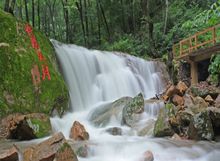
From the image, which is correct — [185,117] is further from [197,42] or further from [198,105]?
[197,42]

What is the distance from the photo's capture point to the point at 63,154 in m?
5.48

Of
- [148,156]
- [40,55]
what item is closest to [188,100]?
[148,156]

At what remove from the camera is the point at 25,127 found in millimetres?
8648

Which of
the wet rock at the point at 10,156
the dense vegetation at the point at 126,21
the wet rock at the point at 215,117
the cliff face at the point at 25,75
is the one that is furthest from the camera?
the dense vegetation at the point at 126,21

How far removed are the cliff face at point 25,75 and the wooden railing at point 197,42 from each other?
5.78 metres

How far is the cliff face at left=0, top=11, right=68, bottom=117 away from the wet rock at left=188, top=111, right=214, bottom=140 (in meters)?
5.05

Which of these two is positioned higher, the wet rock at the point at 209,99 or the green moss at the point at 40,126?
the wet rock at the point at 209,99

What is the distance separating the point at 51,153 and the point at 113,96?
31.6ft

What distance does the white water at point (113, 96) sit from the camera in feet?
22.3

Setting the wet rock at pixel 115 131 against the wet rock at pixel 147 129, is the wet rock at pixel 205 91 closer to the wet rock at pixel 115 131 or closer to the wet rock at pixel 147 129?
the wet rock at pixel 147 129

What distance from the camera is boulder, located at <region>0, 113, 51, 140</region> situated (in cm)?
862

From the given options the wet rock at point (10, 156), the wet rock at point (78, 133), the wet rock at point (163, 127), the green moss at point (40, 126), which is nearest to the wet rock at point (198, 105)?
the wet rock at point (163, 127)

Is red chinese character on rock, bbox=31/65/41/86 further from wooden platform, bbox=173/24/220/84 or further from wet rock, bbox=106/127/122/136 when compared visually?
wooden platform, bbox=173/24/220/84

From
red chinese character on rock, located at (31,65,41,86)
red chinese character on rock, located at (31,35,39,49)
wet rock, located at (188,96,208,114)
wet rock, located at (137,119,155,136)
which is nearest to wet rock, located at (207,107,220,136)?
wet rock, located at (188,96,208,114)
